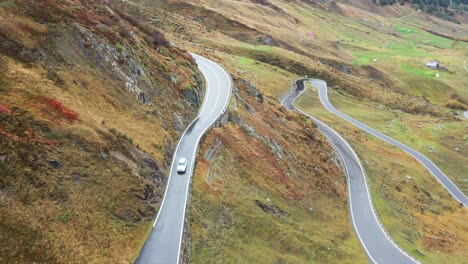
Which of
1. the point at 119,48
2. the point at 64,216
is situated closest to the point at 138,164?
the point at 64,216

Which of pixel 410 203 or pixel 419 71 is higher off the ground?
pixel 419 71

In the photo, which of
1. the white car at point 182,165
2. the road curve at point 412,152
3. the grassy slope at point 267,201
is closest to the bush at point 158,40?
A: the grassy slope at point 267,201

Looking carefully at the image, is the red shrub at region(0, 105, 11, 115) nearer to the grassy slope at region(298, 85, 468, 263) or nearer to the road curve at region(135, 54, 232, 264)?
the road curve at region(135, 54, 232, 264)

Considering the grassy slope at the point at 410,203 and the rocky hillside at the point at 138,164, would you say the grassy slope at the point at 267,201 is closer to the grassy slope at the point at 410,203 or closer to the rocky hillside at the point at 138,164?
the rocky hillside at the point at 138,164

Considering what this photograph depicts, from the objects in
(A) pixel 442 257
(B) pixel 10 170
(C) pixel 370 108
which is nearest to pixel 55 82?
(B) pixel 10 170

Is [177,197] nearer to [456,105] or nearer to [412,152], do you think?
[412,152]
